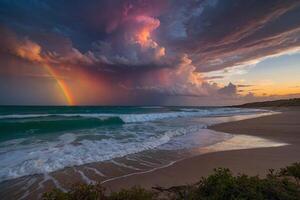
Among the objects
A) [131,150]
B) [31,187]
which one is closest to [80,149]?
[131,150]

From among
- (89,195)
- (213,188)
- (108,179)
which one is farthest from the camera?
(108,179)

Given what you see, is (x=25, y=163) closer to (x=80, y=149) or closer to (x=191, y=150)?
(x=80, y=149)

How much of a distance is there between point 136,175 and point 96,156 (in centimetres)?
243

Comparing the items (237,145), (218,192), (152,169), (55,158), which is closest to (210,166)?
(152,169)

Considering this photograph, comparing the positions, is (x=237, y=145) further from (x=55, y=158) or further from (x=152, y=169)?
(x=55, y=158)

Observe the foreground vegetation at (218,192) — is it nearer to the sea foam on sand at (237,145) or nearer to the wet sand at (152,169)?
the wet sand at (152,169)

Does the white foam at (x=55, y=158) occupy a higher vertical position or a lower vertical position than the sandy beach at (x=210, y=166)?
higher

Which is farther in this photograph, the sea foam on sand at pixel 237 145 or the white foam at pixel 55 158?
the sea foam on sand at pixel 237 145

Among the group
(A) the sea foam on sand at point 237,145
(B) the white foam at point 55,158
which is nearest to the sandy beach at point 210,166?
(A) the sea foam on sand at point 237,145

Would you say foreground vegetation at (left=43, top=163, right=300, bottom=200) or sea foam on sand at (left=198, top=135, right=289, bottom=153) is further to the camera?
sea foam on sand at (left=198, top=135, right=289, bottom=153)

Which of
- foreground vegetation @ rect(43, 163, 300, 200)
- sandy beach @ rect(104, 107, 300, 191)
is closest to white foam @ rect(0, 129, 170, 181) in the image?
sandy beach @ rect(104, 107, 300, 191)

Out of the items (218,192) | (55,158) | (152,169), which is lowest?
(152,169)

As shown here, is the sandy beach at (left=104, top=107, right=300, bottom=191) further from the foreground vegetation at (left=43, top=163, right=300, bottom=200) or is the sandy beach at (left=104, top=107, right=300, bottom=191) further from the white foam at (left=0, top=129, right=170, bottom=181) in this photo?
the white foam at (left=0, top=129, right=170, bottom=181)

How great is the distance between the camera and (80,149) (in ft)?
27.6
